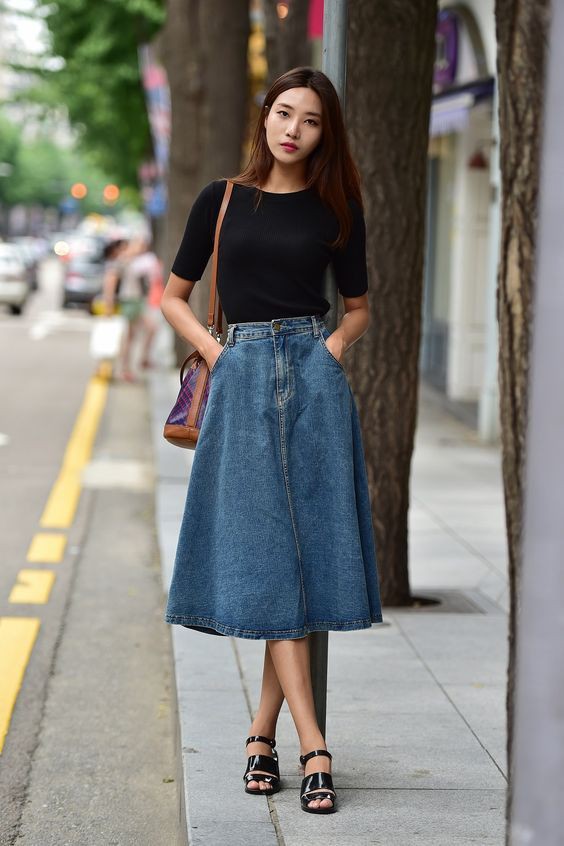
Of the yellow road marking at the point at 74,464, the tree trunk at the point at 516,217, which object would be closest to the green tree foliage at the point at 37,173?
the yellow road marking at the point at 74,464

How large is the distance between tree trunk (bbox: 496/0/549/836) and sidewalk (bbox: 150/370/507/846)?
1.00m

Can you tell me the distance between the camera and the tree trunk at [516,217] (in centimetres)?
263

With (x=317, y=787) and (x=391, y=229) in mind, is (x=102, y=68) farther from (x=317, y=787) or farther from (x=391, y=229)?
(x=317, y=787)

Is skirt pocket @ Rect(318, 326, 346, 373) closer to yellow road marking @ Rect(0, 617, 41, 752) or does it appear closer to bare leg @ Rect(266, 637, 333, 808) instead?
bare leg @ Rect(266, 637, 333, 808)

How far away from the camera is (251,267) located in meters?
3.78

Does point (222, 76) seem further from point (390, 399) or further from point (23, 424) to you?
point (390, 399)

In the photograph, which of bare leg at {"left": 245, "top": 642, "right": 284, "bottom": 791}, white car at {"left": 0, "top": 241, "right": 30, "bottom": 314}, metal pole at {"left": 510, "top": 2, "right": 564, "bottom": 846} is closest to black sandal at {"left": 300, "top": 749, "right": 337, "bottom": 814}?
bare leg at {"left": 245, "top": 642, "right": 284, "bottom": 791}

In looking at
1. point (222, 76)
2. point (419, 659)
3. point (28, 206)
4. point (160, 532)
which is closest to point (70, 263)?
point (222, 76)

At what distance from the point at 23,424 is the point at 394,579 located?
27.3 feet

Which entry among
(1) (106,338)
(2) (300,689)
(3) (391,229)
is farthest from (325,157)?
(1) (106,338)

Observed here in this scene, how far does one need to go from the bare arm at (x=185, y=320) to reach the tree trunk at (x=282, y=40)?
276 inches

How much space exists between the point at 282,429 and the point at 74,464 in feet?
26.0

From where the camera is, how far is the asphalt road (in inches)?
170

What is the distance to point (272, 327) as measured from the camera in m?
3.78
